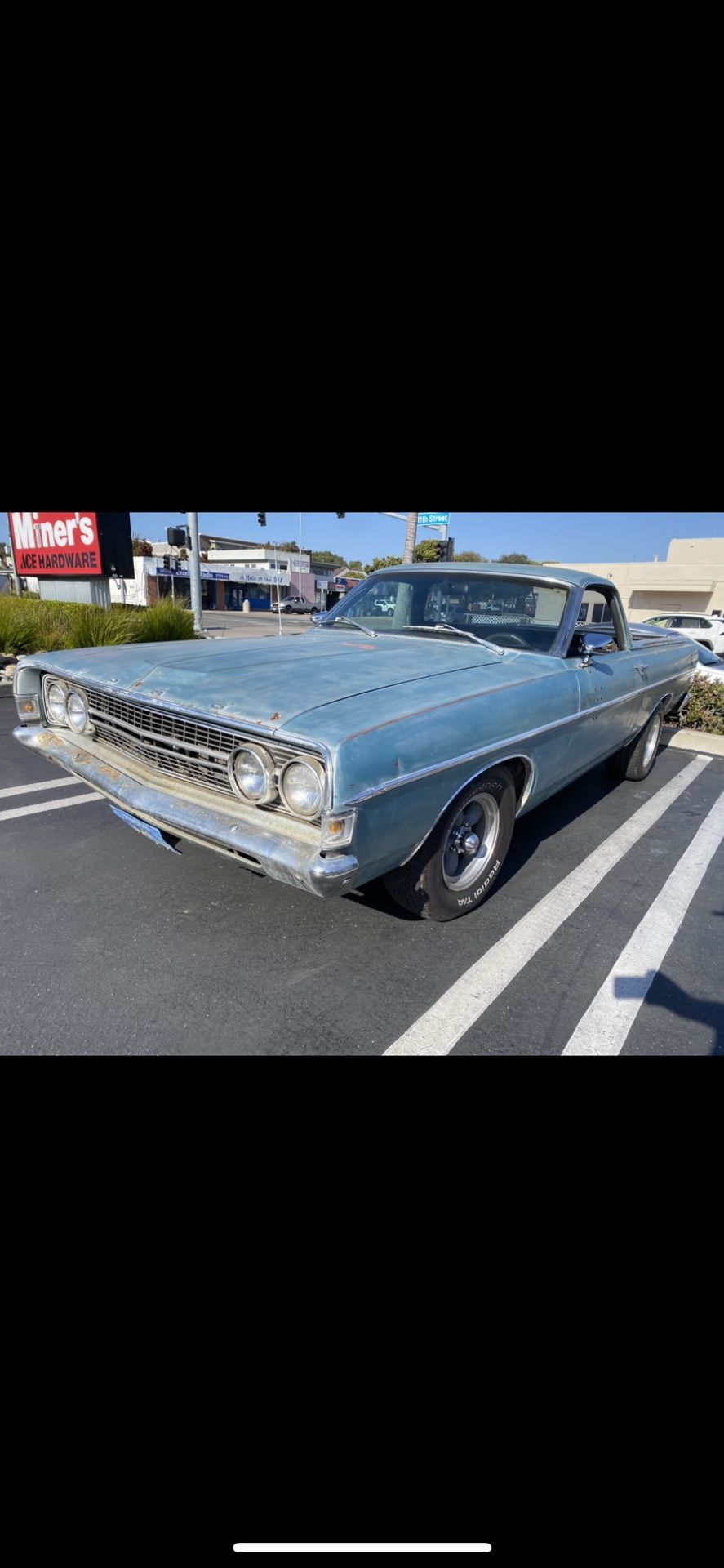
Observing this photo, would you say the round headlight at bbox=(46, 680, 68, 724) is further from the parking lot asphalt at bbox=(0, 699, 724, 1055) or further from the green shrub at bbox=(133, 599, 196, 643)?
the green shrub at bbox=(133, 599, 196, 643)

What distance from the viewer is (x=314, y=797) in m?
2.08

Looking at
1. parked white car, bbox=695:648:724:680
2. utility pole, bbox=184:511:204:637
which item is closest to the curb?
parked white car, bbox=695:648:724:680

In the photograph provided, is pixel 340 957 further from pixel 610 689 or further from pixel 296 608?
pixel 296 608

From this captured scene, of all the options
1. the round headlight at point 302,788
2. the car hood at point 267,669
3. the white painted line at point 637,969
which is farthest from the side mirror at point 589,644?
the round headlight at point 302,788

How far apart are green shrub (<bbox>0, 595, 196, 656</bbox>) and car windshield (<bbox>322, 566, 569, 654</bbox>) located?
16.2 feet

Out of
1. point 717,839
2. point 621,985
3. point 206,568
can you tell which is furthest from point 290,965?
point 206,568

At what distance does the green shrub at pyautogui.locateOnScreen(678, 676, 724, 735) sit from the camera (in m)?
7.17

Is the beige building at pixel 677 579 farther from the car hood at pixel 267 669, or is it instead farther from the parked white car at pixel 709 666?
the car hood at pixel 267 669

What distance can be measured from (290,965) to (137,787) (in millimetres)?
1007

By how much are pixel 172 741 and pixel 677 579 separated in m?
38.4

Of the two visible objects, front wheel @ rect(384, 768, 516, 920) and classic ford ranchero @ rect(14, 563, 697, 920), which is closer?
classic ford ranchero @ rect(14, 563, 697, 920)

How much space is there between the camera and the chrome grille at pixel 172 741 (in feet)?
7.56
